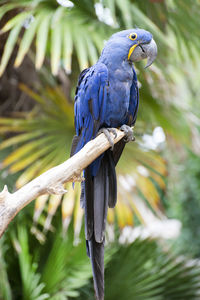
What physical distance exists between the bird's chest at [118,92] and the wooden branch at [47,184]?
7.8 inches

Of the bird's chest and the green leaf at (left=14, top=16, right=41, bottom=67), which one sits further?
the green leaf at (left=14, top=16, right=41, bottom=67)

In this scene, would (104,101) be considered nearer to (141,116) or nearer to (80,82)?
(80,82)

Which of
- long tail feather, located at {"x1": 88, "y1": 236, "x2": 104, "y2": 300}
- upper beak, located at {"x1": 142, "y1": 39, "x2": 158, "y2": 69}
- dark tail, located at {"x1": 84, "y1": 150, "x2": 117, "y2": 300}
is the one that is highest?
upper beak, located at {"x1": 142, "y1": 39, "x2": 158, "y2": 69}

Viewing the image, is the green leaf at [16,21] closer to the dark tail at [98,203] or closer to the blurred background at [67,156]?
the blurred background at [67,156]

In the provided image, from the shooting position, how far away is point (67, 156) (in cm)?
218

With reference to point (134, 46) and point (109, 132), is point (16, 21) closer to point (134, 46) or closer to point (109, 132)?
point (134, 46)

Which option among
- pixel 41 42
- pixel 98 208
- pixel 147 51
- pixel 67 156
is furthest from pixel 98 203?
pixel 41 42

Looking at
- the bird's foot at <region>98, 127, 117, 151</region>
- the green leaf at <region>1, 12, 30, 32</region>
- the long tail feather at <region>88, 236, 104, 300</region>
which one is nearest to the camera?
the long tail feather at <region>88, 236, 104, 300</region>

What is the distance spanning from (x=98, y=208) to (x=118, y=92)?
0.45 metres

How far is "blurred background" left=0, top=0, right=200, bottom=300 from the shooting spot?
198cm

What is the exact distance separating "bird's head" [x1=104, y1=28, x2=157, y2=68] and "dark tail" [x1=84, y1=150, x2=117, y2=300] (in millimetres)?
378

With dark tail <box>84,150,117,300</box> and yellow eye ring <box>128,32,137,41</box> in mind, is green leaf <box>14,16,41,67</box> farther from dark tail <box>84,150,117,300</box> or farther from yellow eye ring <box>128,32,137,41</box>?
dark tail <box>84,150,117,300</box>

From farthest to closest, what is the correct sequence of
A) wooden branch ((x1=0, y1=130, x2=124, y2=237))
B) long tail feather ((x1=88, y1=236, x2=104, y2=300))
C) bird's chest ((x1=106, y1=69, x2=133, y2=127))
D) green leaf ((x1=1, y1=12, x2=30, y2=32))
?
1. green leaf ((x1=1, y1=12, x2=30, y2=32))
2. bird's chest ((x1=106, y1=69, x2=133, y2=127))
3. long tail feather ((x1=88, y1=236, x2=104, y2=300))
4. wooden branch ((x1=0, y1=130, x2=124, y2=237))

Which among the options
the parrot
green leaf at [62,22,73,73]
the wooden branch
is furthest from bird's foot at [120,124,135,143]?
green leaf at [62,22,73,73]
